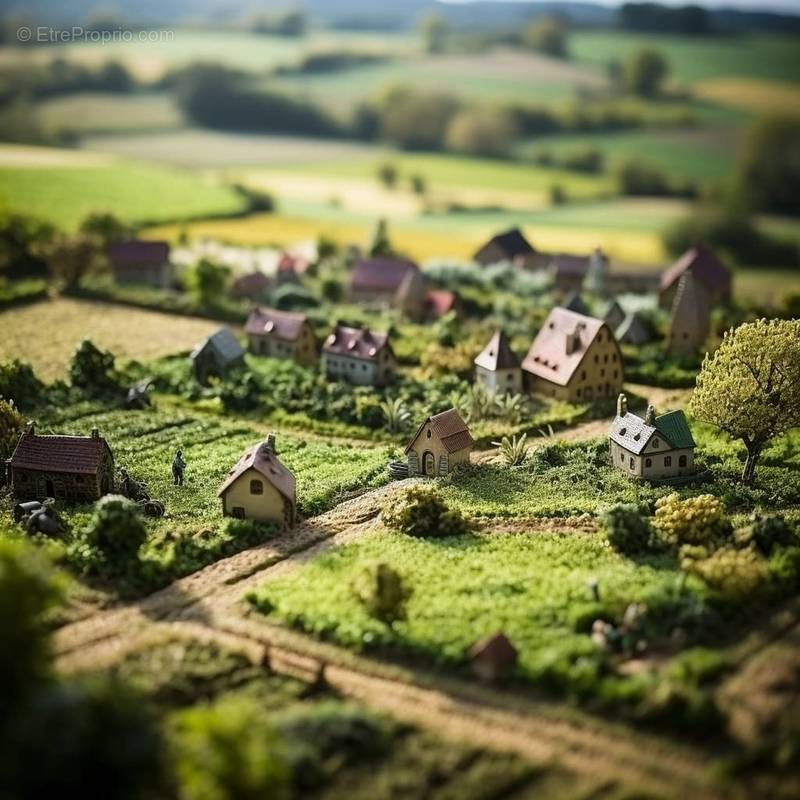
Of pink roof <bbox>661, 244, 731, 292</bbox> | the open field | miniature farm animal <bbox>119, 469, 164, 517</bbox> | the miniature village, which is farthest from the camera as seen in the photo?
the open field

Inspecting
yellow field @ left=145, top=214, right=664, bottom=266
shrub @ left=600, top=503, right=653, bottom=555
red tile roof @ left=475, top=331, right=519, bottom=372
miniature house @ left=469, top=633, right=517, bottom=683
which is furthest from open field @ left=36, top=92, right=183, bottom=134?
miniature house @ left=469, top=633, right=517, bottom=683

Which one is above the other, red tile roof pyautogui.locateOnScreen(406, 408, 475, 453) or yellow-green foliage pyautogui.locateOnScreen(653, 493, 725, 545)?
red tile roof pyautogui.locateOnScreen(406, 408, 475, 453)

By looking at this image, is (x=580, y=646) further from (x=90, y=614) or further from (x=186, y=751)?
(x=90, y=614)

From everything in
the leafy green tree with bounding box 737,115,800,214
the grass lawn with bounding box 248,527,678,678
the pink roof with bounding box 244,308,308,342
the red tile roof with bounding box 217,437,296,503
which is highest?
the leafy green tree with bounding box 737,115,800,214

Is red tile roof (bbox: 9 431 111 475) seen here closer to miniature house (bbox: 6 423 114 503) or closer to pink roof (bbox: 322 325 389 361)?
miniature house (bbox: 6 423 114 503)

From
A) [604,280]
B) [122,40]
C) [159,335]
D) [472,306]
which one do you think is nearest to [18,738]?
[159,335]

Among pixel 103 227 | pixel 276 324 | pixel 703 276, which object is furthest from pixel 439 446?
pixel 103 227

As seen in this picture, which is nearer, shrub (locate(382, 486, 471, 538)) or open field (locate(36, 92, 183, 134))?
shrub (locate(382, 486, 471, 538))
